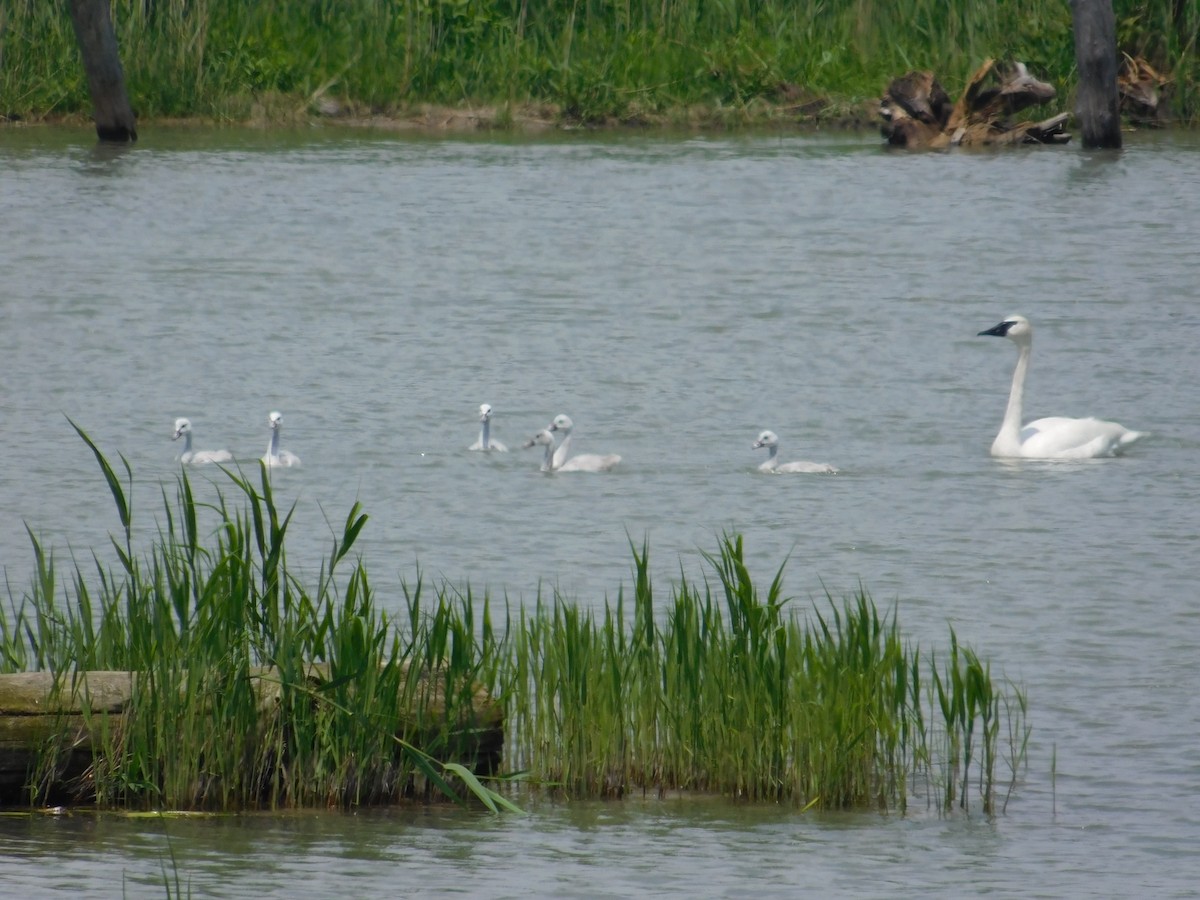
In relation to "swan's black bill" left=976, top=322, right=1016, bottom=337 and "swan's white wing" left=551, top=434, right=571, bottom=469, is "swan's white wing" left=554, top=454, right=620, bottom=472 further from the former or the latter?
"swan's black bill" left=976, top=322, right=1016, bottom=337

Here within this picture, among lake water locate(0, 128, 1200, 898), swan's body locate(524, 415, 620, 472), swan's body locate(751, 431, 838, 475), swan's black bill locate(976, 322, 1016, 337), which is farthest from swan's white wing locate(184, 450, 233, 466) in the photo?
swan's black bill locate(976, 322, 1016, 337)

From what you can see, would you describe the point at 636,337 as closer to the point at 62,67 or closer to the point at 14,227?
the point at 14,227

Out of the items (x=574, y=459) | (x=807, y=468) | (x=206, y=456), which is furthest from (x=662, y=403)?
(x=206, y=456)

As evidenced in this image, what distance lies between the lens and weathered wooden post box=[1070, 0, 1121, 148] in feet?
75.6

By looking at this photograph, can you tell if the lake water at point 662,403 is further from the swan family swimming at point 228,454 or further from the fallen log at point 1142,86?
the fallen log at point 1142,86

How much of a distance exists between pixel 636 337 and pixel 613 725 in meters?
9.49

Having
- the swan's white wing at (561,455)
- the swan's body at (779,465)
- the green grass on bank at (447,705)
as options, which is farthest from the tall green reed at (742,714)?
the swan's white wing at (561,455)

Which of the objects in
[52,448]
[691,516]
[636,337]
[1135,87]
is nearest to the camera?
[691,516]

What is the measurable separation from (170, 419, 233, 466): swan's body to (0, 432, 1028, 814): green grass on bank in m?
4.90

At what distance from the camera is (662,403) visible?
13547 millimetres

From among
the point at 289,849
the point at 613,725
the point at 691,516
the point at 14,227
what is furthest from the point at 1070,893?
the point at 14,227

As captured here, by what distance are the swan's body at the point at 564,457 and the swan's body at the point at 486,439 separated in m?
0.17

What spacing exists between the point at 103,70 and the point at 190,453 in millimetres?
13859

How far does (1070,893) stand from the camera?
217 inches
